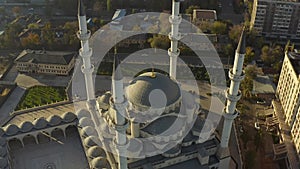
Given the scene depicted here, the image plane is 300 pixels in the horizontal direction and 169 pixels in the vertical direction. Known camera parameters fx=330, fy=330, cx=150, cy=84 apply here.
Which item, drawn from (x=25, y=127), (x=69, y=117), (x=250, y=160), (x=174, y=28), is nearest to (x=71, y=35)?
(x=69, y=117)

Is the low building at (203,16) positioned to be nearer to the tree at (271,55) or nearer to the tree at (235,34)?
the tree at (235,34)

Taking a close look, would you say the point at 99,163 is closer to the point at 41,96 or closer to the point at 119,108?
the point at 119,108

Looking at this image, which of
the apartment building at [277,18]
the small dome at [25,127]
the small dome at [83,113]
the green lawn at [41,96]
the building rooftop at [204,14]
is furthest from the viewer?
the building rooftop at [204,14]

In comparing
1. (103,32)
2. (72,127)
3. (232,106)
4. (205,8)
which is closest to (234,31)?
(205,8)

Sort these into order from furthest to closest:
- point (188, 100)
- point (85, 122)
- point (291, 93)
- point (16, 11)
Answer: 1. point (16, 11)
2. point (291, 93)
3. point (85, 122)
4. point (188, 100)

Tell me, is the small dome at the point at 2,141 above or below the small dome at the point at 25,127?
below

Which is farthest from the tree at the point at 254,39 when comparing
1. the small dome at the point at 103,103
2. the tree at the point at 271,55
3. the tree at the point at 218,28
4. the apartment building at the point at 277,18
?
the small dome at the point at 103,103

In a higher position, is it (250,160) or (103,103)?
(103,103)
